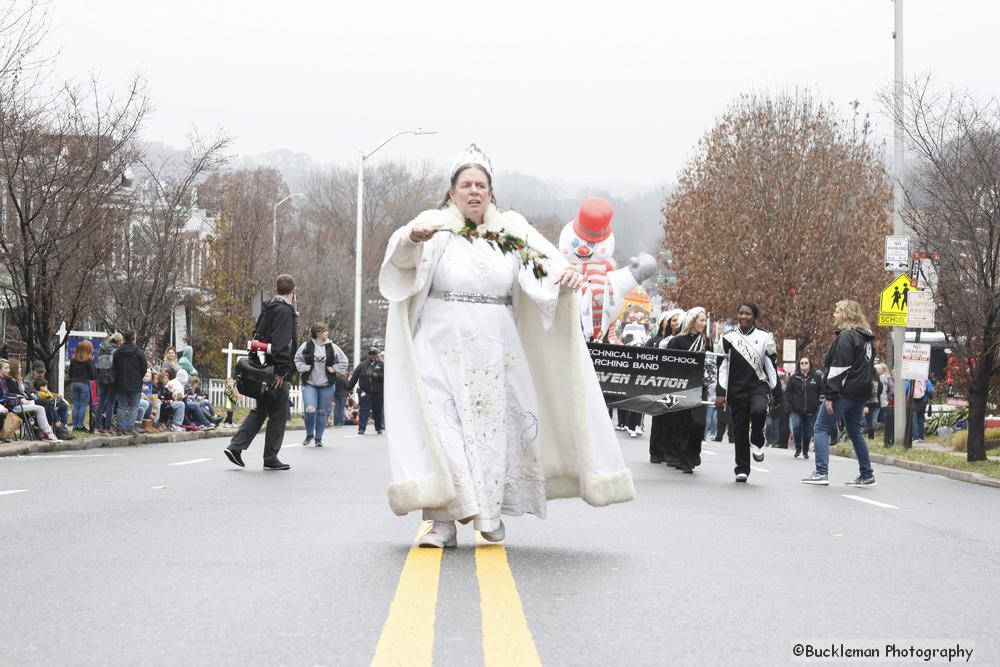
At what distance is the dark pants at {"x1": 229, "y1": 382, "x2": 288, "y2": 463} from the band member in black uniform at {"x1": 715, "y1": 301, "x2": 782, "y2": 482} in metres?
4.52

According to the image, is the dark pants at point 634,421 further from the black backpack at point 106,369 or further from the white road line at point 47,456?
the white road line at point 47,456

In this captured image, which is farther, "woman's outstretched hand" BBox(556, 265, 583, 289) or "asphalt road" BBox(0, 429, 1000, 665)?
"woman's outstretched hand" BBox(556, 265, 583, 289)

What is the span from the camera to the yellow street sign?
23453 mm

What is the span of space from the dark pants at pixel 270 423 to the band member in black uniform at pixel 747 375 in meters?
4.52

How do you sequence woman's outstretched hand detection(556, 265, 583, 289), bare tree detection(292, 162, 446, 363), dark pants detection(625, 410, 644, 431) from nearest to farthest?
woman's outstretched hand detection(556, 265, 583, 289) < dark pants detection(625, 410, 644, 431) < bare tree detection(292, 162, 446, 363)

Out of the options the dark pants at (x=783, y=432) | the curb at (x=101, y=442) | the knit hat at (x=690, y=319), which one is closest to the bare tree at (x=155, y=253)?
the curb at (x=101, y=442)

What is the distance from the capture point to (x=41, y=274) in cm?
2212

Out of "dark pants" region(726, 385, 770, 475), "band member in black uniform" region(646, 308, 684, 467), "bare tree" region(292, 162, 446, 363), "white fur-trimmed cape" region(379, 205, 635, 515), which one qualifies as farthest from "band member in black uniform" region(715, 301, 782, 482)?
"bare tree" region(292, 162, 446, 363)

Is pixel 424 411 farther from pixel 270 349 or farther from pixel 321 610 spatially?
pixel 270 349

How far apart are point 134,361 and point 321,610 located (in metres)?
16.7

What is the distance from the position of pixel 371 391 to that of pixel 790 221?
749 inches

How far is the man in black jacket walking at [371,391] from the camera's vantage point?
26844 mm

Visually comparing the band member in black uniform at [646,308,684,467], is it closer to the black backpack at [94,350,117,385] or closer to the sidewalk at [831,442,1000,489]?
the sidewalk at [831,442,1000,489]

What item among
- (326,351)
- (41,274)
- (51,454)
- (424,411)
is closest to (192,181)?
Result: (41,274)
